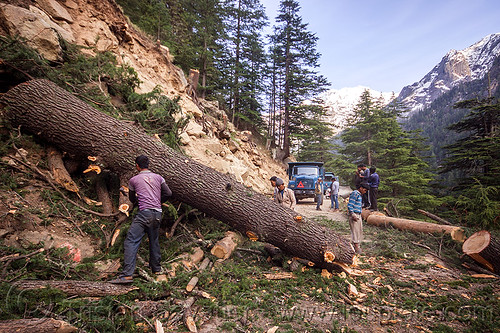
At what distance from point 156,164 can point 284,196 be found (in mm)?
3411

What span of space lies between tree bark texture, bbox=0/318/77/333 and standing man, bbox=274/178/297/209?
181 inches

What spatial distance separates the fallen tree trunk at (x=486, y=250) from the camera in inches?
159

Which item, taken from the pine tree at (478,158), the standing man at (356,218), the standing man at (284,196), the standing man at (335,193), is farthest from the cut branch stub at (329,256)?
the standing man at (335,193)

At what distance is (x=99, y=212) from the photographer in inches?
152

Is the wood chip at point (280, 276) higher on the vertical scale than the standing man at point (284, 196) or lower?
lower

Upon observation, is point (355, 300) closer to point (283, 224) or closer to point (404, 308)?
point (404, 308)

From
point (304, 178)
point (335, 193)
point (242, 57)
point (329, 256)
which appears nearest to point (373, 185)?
point (335, 193)

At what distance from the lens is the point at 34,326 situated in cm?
166

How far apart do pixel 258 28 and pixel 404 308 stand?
1009 inches

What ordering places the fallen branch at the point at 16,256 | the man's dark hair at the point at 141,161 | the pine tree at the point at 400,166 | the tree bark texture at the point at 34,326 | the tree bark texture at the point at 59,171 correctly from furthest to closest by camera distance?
the pine tree at the point at 400,166 → the tree bark texture at the point at 59,171 → the man's dark hair at the point at 141,161 → the fallen branch at the point at 16,256 → the tree bark texture at the point at 34,326

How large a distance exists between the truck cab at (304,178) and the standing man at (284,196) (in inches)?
299

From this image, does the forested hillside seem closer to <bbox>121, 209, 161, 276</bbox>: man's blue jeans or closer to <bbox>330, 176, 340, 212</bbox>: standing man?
<bbox>121, 209, 161, 276</bbox>: man's blue jeans

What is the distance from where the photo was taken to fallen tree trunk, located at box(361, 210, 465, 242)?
5441mm

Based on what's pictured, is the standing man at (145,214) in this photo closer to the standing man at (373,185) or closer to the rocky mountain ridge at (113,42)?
the rocky mountain ridge at (113,42)
